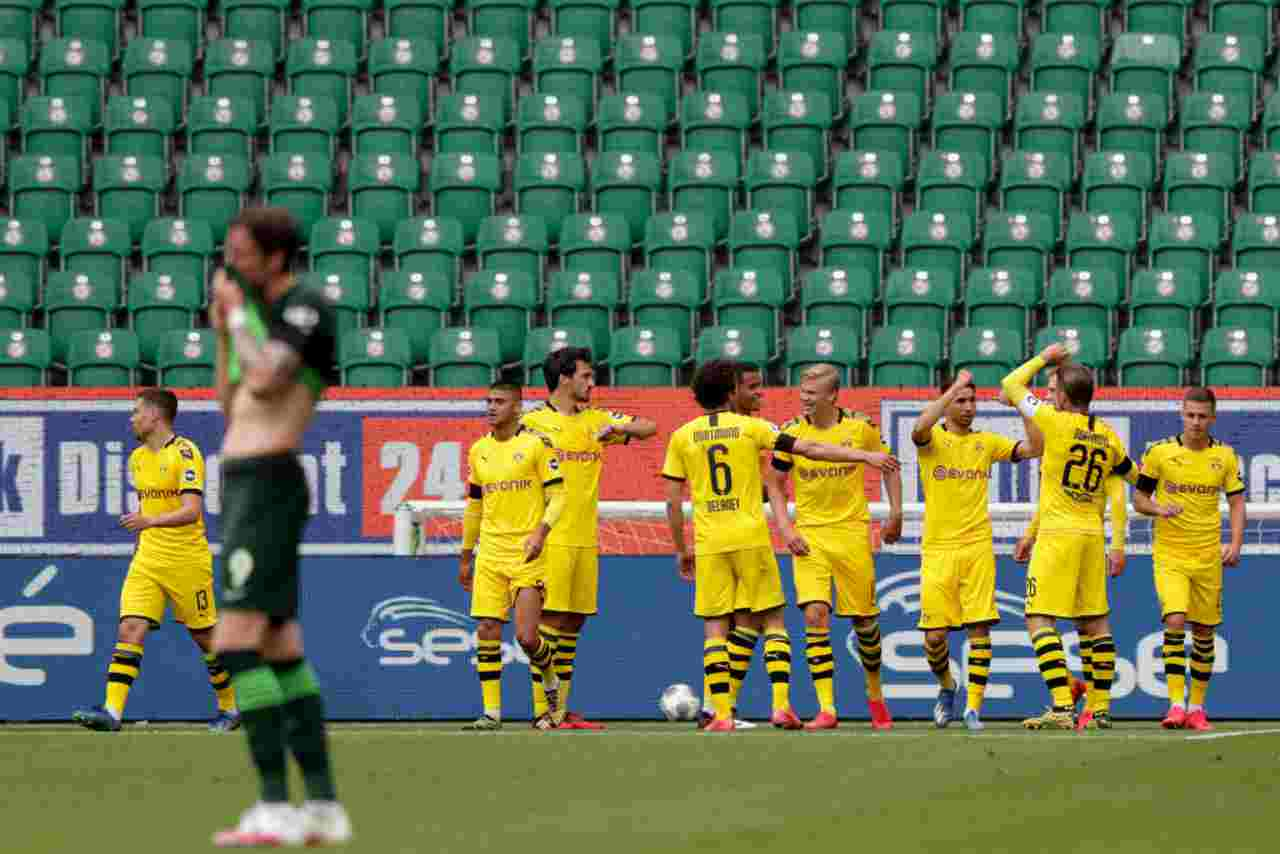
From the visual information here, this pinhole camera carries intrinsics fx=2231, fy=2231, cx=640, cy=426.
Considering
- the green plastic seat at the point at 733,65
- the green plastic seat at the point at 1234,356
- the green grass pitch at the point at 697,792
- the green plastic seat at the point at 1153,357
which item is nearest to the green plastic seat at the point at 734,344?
the green plastic seat at the point at 1153,357

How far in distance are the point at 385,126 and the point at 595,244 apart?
3.17 meters

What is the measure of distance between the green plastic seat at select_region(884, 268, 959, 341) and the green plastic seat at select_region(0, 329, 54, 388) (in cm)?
784

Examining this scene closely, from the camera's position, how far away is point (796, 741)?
1189 cm

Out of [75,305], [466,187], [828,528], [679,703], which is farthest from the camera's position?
[466,187]

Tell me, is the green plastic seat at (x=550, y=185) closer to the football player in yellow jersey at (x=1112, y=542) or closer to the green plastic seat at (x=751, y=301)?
the green plastic seat at (x=751, y=301)

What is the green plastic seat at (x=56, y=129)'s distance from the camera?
77.3 ft

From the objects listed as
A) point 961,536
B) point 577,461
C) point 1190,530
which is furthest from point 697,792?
point 1190,530

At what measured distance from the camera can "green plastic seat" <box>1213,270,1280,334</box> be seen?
68.7 ft

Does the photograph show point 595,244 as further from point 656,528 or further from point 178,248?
point 656,528

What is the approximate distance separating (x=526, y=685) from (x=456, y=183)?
8103 mm

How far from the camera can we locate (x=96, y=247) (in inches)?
871

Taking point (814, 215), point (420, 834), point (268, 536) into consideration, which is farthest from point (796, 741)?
point (814, 215)

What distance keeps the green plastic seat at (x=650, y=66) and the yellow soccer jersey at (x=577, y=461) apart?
9.98 metres

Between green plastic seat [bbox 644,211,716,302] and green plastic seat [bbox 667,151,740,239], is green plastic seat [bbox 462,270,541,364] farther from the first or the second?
green plastic seat [bbox 667,151,740,239]
